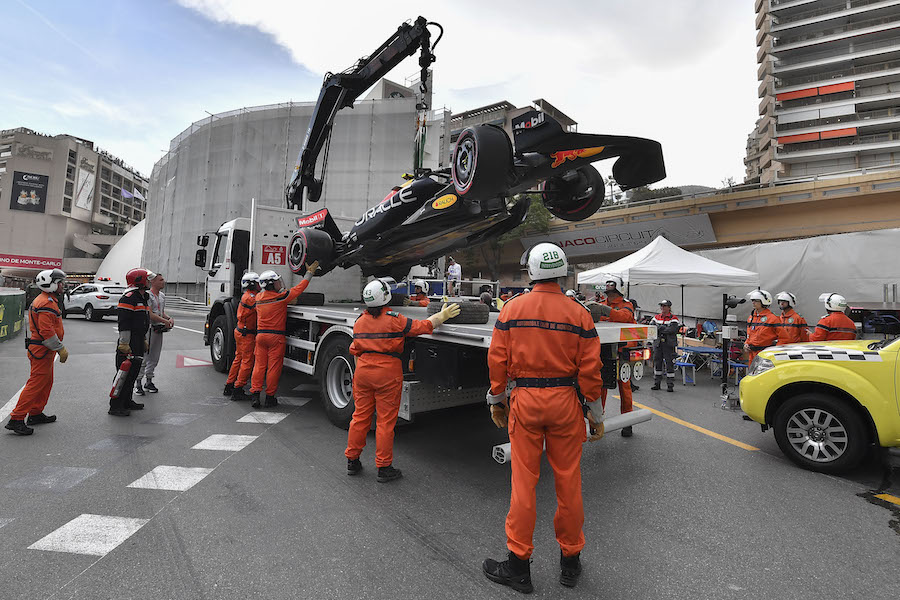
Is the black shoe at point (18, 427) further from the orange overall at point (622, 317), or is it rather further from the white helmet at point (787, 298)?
the white helmet at point (787, 298)

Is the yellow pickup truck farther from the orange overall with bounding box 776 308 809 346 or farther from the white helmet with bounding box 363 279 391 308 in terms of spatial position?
the white helmet with bounding box 363 279 391 308

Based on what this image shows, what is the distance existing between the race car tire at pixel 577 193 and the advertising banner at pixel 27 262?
78821 millimetres

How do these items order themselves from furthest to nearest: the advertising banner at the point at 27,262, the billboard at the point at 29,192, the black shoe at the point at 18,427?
the billboard at the point at 29,192
the advertising banner at the point at 27,262
the black shoe at the point at 18,427

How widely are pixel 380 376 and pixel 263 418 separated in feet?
8.61

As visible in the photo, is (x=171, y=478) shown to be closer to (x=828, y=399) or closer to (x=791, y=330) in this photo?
(x=828, y=399)

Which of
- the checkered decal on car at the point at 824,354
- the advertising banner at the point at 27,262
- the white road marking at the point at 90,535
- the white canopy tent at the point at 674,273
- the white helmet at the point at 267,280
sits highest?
the advertising banner at the point at 27,262

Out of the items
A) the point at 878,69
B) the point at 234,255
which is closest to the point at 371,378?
the point at 234,255

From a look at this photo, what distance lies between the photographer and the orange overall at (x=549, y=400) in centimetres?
249

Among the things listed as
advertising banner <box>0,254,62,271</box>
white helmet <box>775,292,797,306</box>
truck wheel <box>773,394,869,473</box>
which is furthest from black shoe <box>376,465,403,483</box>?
advertising banner <box>0,254,62,271</box>

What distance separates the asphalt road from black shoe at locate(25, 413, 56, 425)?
165 mm

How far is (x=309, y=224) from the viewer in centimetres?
702

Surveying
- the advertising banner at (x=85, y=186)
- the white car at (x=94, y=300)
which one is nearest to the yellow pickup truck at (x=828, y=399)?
the white car at (x=94, y=300)

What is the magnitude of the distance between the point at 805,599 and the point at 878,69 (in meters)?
80.6

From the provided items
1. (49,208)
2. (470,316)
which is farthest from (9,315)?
(49,208)
